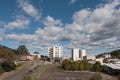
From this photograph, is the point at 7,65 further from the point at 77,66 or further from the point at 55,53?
the point at 55,53

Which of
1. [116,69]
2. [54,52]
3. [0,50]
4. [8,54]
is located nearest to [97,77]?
[116,69]

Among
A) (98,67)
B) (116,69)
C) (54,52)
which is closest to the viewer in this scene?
(116,69)

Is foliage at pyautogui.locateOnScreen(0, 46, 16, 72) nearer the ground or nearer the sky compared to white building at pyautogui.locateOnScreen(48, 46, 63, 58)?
nearer the ground

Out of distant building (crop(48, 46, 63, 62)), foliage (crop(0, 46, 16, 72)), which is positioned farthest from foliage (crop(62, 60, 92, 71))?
distant building (crop(48, 46, 63, 62))

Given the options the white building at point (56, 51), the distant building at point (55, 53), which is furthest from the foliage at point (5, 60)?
the white building at point (56, 51)

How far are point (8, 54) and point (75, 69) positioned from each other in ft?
106

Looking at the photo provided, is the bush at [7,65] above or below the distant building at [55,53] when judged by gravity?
below

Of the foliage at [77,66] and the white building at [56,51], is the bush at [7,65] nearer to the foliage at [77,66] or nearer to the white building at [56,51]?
the foliage at [77,66]

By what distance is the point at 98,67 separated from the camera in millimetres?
99000

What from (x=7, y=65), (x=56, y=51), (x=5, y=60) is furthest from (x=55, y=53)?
(x=5, y=60)

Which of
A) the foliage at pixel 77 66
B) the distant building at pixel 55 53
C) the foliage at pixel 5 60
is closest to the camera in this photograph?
the foliage at pixel 5 60

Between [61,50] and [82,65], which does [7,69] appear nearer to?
[82,65]

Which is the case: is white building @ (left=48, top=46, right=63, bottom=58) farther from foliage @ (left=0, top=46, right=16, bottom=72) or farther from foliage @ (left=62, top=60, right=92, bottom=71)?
foliage @ (left=0, top=46, right=16, bottom=72)

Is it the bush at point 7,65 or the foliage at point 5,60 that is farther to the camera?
the bush at point 7,65
